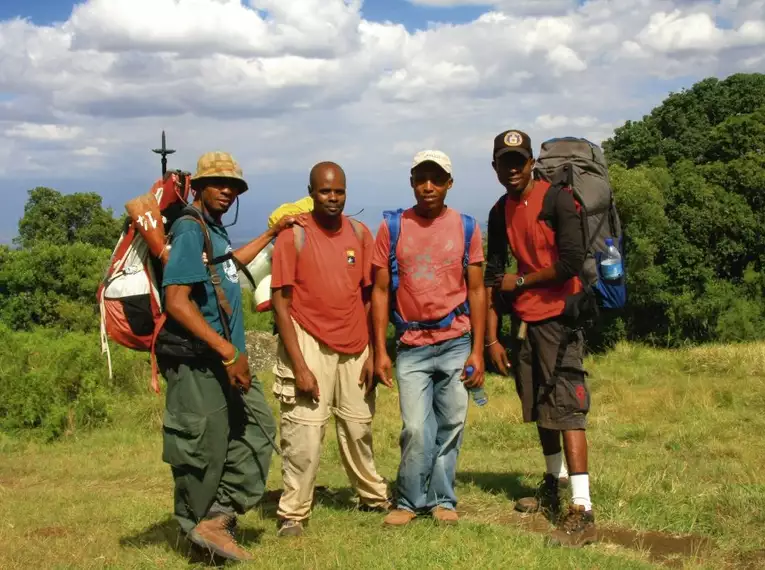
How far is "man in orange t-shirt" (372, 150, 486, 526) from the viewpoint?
4961 millimetres

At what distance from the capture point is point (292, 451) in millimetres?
5039

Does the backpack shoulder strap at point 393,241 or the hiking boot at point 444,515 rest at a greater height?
the backpack shoulder strap at point 393,241

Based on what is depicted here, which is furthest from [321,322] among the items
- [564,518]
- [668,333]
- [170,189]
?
[668,333]

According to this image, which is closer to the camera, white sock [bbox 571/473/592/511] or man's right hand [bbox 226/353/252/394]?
man's right hand [bbox 226/353/252/394]

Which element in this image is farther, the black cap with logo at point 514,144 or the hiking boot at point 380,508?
the hiking boot at point 380,508

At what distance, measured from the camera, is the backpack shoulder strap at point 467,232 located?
5.02m

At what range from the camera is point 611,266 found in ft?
16.2

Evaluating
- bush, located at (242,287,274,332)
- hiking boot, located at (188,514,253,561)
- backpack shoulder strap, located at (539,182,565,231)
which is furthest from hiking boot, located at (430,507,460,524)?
bush, located at (242,287,274,332)

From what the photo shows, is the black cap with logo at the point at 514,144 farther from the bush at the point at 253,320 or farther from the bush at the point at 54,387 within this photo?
the bush at the point at 253,320

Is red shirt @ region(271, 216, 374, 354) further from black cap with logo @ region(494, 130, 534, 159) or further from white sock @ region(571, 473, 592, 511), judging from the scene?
white sock @ region(571, 473, 592, 511)

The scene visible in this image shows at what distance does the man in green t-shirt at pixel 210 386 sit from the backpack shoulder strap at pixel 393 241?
91cm

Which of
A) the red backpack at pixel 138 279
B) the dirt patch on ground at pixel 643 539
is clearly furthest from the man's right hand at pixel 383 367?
the red backpack at pixel 138 279

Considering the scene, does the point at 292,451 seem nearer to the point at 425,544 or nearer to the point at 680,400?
the point at 425,544

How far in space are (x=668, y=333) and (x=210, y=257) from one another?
2371cm
